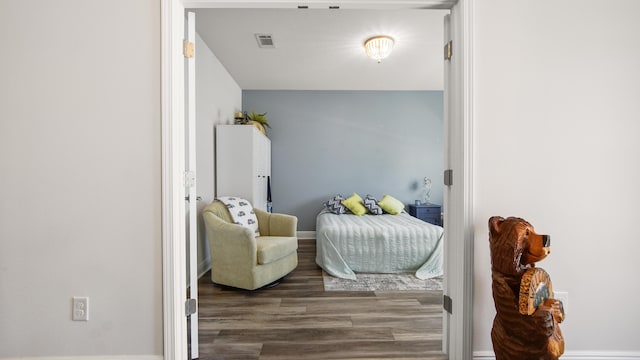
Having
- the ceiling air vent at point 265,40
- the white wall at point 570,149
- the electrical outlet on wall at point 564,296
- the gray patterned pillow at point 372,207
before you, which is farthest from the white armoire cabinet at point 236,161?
the electrical outlet on wall at point 564,296

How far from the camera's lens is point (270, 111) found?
15.7 feet

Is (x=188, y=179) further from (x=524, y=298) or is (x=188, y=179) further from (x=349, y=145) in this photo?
(x=349, y=145)

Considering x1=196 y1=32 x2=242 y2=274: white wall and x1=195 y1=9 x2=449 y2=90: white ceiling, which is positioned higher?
x1=195 y1=9 x2=449 y2=90: white ceiling

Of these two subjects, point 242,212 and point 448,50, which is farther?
point 242,212

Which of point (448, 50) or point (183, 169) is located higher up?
point (448, 50)

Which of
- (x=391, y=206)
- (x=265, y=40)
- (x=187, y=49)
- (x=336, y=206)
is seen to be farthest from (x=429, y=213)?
(x=187, y=49)

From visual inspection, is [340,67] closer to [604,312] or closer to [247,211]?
[247,211]

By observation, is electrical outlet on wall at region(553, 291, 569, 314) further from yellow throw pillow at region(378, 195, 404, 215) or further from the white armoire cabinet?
the white armoire cabinet

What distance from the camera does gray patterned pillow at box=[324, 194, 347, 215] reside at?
4258 mm

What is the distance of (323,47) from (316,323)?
2920 millimetres

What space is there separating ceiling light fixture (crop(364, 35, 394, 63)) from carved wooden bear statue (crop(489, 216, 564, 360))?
2415 mm

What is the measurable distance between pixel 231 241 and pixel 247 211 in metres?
0.66

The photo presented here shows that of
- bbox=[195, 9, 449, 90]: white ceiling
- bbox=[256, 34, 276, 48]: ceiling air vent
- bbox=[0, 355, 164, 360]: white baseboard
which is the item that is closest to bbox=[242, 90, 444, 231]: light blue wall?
bbox=[195, 9, 449, 90]: white ceiling

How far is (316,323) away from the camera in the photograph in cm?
197
